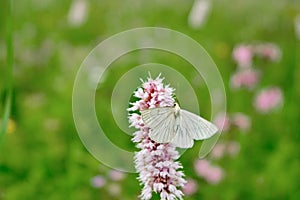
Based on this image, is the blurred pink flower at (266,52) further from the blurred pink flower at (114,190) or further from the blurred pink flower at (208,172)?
the blurred pink flower at (114,190)

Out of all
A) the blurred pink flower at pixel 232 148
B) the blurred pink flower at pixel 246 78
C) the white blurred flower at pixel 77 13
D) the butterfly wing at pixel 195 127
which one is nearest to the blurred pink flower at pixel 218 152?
the blurred pink flower at pixel 232 148

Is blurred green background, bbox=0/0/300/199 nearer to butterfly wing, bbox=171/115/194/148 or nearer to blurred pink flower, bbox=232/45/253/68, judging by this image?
blurred pink flower, bbox=232/45/253/68

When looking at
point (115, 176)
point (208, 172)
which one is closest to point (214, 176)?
point (208, 172)

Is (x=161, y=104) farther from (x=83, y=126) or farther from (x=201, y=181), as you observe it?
(x=83, y=126)

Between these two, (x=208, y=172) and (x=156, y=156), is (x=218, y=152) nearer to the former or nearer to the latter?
(x=208, y=172)

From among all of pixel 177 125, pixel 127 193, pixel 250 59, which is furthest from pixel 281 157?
pixel 177 125
